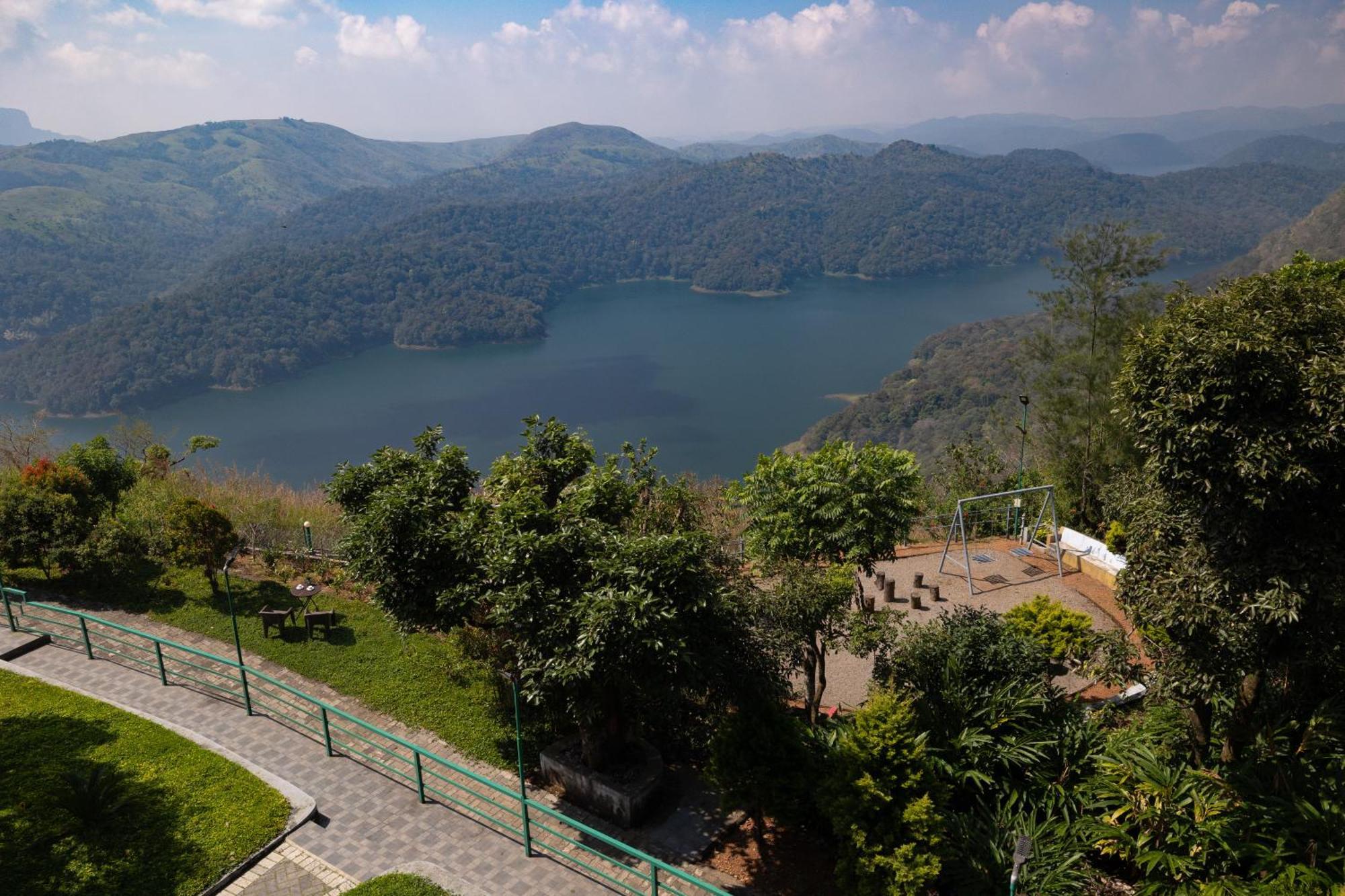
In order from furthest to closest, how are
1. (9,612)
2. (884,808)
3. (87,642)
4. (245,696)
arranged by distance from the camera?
(9,612) → (87,642) → (245,696) → (884,808)

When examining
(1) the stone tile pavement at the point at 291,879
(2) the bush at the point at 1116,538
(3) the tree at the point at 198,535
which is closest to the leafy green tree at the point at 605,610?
(1) the stone tile pavement at the point at 291,879

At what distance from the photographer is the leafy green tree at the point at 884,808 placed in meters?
7.37

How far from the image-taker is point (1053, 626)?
40.2ft

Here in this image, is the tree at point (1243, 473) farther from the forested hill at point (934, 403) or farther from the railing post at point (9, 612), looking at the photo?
the forested hill at point (934, 403)

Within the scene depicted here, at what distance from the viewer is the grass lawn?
37.0 feet

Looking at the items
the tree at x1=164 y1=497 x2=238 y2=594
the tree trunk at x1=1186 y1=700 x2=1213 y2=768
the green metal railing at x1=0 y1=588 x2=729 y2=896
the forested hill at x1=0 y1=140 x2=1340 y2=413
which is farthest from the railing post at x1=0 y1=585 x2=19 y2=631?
the forested hill at x1=0 y1=140 x2=1340 y2=413

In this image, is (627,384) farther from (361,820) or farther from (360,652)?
(361,820)

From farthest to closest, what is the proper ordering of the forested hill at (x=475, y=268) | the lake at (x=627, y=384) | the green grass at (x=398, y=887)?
1. the forested hill at (x=475, y=268)
2. the lake at (x=627, y=384)
3. the green grass at (x=398, y=887)

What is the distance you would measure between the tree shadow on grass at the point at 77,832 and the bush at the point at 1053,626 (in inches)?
420

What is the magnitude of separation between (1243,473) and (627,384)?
378ft

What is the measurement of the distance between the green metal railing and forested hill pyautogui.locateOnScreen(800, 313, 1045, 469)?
54.0 m

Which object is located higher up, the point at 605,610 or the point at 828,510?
the point at 605,610

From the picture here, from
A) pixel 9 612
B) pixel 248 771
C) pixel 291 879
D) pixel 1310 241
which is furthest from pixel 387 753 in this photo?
pixel 1310 241

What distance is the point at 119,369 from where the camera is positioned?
114438mm
